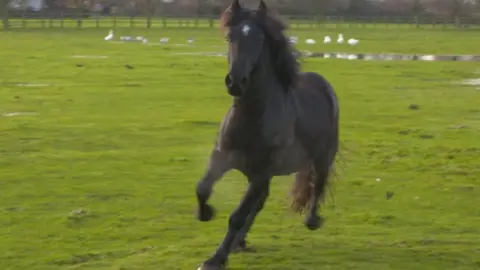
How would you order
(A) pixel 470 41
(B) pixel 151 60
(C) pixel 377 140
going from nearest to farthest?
(C) pixel 377 140 < (B) pixel 151 60 < (A) pixel 470 41

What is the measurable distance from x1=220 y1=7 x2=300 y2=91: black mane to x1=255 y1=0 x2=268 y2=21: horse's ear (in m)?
0.03

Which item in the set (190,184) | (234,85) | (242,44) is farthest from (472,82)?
(234,85)

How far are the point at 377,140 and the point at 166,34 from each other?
183 ft

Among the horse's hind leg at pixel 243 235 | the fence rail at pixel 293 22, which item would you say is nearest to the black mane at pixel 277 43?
the horse's hind leg at pixel 243 235

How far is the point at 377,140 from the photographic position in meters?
17.0

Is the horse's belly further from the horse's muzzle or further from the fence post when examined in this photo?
the fence post

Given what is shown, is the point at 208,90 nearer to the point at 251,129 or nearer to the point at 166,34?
the point at 251,129

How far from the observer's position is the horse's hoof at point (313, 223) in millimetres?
9133

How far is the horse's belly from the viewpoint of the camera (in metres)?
7.71

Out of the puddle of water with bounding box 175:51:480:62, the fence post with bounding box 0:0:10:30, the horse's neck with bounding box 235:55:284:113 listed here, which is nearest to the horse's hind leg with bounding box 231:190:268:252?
the horse's neck with bounding box 235:55:284:113

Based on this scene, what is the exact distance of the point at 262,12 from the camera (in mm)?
7363

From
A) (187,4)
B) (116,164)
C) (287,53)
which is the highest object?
Result: (287,53)

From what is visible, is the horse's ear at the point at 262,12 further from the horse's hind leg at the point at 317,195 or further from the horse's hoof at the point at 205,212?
the horse's hind leg at the point at 317,195

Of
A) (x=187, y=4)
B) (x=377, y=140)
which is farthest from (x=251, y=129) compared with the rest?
(x=187, y=4)
